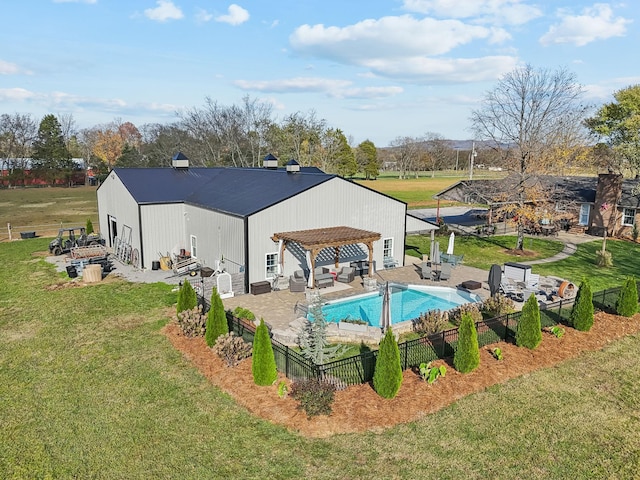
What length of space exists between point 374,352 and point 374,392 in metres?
1.14

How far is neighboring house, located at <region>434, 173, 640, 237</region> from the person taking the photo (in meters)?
32.2

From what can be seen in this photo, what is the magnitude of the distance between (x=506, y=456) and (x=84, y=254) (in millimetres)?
22762

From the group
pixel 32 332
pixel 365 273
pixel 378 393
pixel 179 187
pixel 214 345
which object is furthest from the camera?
pixel 179 187

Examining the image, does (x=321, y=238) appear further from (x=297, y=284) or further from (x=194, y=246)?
(x=194, y=246)

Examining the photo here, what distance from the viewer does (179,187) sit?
2739 centimetres

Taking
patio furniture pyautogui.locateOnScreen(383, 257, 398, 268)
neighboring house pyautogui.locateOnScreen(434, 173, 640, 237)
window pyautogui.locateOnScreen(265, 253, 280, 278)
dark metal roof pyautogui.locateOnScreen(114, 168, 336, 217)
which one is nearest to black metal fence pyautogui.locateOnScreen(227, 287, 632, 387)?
window pyautogui.locateOnScreen(265, 253, 280, 278)

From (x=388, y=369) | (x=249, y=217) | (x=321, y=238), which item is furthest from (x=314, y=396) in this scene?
(x=249, y=217)

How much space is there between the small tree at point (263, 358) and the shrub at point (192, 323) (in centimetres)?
390

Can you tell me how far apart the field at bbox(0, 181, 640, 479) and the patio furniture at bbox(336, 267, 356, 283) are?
9702 mm

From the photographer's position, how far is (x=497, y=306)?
1777 cm

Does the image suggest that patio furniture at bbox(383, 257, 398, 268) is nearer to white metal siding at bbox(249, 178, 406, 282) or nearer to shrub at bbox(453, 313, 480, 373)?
white metal siding at bbox(249, 178, 406, 282)

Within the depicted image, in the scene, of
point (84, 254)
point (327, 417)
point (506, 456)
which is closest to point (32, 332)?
point (84, 254)

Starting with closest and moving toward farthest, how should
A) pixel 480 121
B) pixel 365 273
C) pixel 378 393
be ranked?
pixel 378 393, pixel 365 273, pixel 480 121

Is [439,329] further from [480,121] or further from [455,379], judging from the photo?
[480,121]
